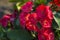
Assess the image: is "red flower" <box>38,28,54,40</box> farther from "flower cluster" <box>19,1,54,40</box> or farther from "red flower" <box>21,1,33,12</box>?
"red flower" <box>21,1,33,12</box>

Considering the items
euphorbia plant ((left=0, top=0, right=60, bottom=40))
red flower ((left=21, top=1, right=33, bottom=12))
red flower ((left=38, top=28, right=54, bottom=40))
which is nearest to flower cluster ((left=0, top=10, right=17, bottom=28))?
euphorbia plant ((left=0, top=0, right=60, bottom=40))

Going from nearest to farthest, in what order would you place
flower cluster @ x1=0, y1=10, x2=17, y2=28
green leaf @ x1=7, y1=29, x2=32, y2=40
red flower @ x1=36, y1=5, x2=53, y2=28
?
red flower @ x1=36, y1=5, x2=53, y2=28 < green leaf @ x1=7, y1=29, x2=32, y2=40 < flower cluster @ x1=0, y1=10, x2=17, y2=28

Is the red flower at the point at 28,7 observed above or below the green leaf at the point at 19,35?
above

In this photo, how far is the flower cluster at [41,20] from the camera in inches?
56.3

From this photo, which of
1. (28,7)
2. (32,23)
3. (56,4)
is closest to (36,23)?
(32,23)

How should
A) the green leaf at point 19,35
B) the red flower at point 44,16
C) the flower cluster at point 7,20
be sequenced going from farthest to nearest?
the flower cluster at point 7,20
the green leaf at point 19,35
the red flower at point 44,16

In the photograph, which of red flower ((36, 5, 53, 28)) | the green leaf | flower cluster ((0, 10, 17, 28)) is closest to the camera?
red flower ((36, 5, 53, 28))

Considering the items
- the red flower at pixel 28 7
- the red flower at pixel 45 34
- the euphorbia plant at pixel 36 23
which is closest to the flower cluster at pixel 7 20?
the euphorbia plant at pixel 36 23

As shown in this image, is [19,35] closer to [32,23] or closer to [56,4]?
[32,23]

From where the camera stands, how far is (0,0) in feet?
17.3

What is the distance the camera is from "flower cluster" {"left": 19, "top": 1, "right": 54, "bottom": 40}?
1.43 meters

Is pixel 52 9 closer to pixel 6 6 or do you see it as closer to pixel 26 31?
pixel 26 31

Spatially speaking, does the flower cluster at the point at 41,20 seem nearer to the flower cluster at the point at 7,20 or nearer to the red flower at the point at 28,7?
the red flower at the point at 28,7

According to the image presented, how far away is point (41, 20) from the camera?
1438 mm
